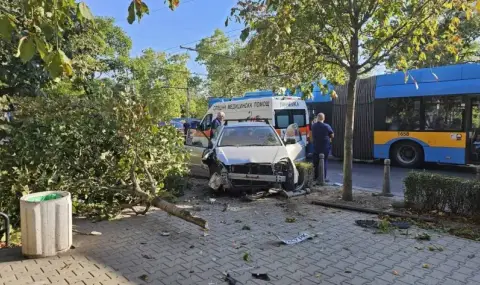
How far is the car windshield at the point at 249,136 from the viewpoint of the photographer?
876 centimetres

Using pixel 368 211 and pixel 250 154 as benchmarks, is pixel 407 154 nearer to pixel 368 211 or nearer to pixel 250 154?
pixel 368 211

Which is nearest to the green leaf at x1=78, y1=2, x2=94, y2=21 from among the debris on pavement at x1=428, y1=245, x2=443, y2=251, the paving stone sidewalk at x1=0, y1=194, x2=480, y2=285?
the paving stone sidewalk at x1=0, y1=194, x2=480, y2=285

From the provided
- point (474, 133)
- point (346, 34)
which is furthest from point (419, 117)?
point (346, 34)

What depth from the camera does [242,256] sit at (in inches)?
185

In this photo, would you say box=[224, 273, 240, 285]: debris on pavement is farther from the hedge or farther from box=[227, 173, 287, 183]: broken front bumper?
the hedge

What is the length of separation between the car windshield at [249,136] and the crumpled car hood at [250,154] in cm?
33

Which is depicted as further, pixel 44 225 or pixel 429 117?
pixel 429 117

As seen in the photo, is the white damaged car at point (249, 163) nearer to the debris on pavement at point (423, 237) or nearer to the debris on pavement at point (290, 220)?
the debris on pavement at point (290, 220)

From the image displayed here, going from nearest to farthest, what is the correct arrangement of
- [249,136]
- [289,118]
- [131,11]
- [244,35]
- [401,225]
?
1. [131,11]
2. [244,35]
3. [401,225]
4. [249,136]
5. [289,118]

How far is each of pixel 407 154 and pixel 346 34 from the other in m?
7.92

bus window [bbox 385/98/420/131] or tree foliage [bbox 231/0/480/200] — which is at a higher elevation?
tree foliage [bbox 231/0/480/200]

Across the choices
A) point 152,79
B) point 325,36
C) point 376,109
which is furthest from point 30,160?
point 152,79

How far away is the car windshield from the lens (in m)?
8.76

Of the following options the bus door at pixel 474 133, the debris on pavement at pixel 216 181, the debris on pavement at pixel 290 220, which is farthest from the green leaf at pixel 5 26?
the bus door at pixel 474 133
